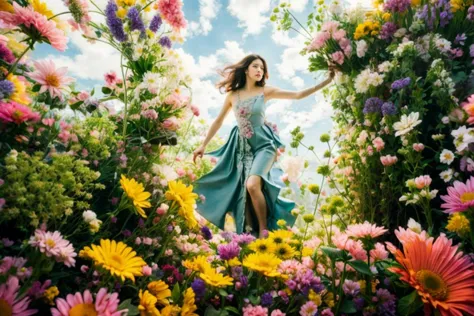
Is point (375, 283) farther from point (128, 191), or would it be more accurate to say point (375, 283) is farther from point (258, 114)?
point (258, 114)

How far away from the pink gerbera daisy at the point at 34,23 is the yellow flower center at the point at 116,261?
70 centimetres

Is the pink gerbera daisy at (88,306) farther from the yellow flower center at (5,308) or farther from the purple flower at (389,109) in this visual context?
the purple flower at (389,109)

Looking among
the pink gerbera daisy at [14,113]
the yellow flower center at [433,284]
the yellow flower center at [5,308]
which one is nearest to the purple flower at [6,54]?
the pink gerbera daisy at [14,113]

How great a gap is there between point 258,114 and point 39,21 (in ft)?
7.38

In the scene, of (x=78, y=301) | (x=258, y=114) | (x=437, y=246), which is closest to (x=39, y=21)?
(x=78, y=301)

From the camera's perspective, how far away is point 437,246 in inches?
31.3

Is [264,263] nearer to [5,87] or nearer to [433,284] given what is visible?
[433,284]

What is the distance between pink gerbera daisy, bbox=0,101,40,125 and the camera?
0.86 m

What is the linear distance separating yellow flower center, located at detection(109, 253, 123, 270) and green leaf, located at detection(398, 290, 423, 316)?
73 centimetres

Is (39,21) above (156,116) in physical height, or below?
below

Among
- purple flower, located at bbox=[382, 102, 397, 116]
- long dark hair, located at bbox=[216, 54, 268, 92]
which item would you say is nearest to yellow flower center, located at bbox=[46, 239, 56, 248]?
purple flower, located at bbox=[382, 102, 397, 116]

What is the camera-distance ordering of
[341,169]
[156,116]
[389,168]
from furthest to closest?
[341,169] → [389,168] → [156,116]

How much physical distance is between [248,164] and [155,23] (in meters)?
1.66

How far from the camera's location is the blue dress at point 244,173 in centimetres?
273
